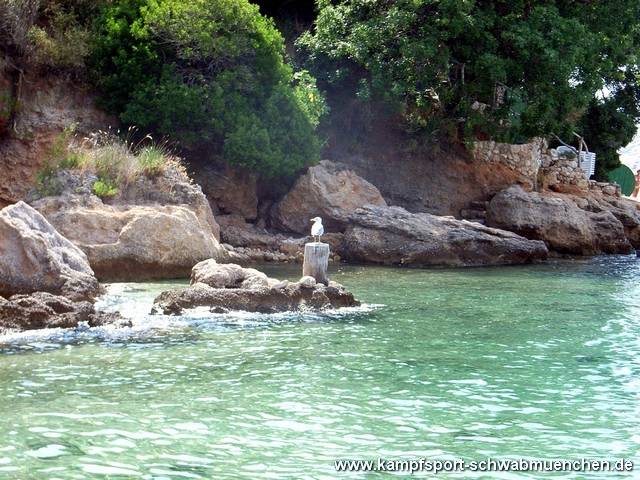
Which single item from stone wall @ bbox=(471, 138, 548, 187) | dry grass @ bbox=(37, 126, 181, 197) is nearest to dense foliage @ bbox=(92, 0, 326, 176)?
dry grass @ bbox=(37, 126, 181, 197)

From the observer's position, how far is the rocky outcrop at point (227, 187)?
23.4 metres

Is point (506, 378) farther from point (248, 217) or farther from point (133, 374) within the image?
point (248, 217)

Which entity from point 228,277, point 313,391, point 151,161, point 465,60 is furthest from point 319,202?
point 313,391

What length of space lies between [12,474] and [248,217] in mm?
17374

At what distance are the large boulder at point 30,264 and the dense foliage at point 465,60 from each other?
12720 millimetres

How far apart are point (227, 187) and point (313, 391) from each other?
1466 cm

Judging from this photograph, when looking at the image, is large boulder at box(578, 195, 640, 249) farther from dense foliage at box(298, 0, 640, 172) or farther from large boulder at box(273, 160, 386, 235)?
large boulder at box(273, 160, 386, 235)

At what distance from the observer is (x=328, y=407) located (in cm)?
865

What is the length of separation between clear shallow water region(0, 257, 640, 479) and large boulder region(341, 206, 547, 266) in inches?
256

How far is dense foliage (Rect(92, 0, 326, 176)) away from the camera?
70.9ft

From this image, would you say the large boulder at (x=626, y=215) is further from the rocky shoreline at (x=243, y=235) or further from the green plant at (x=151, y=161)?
the green plant at (x=151, y=161)

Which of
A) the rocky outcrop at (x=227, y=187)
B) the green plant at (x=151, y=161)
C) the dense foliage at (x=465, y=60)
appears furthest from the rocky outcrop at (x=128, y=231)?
the dense foliage at (x=465, y=60)

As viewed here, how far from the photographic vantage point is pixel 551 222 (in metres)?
24.9

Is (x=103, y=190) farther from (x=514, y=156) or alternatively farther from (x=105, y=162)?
(x=514, y=156)
